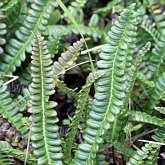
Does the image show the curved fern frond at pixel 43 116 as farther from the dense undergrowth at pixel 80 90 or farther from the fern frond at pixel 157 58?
the fern frond at pixel 157 58

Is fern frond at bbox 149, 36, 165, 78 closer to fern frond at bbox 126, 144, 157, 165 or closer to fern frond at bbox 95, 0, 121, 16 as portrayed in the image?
fern frond at bbox 95, 0, 121, 16

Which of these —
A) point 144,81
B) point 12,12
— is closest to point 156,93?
point 144,81

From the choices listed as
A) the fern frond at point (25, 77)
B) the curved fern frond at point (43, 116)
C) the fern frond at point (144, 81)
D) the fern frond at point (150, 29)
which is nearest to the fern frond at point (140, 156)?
the curved fern frond at point (43, 116)

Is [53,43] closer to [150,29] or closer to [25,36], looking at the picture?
[25,36]

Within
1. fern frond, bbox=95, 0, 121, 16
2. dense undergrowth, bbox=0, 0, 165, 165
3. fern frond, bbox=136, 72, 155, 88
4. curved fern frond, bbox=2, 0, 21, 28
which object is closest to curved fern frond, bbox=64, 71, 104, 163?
dense undergrowth, bbox=0, 0, 165, 165

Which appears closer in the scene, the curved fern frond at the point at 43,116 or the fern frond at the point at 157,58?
the curved fern frond at the point at 43,116

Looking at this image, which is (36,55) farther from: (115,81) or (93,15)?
(93,15)

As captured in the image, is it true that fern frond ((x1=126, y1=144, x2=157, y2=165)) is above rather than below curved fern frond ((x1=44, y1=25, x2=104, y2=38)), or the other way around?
below
